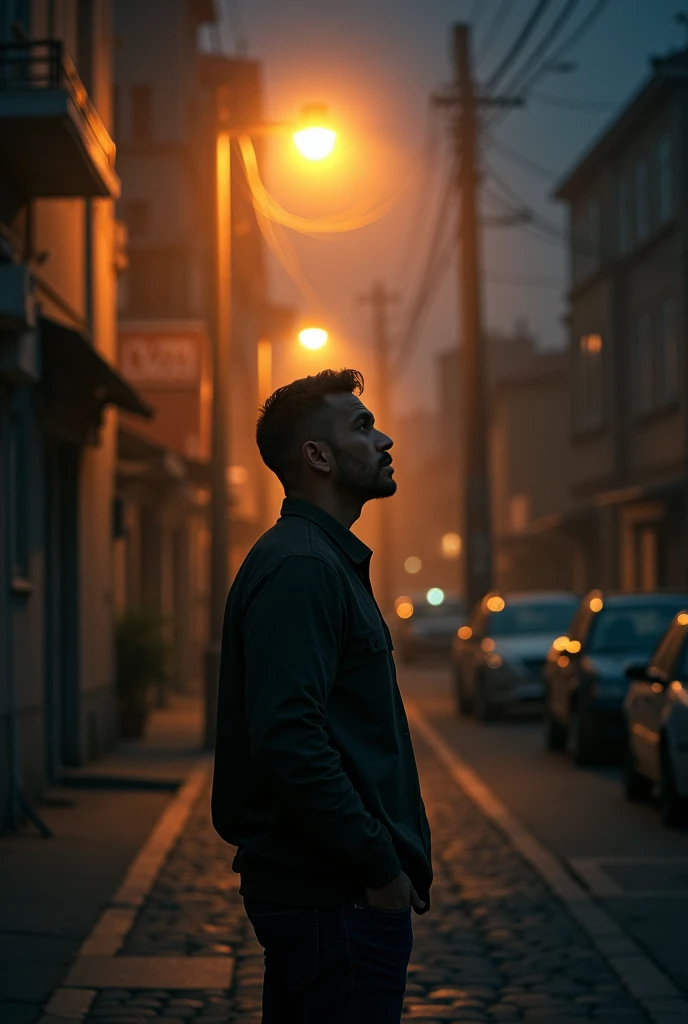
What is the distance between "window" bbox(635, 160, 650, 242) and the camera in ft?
110

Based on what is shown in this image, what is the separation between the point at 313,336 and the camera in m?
26.0

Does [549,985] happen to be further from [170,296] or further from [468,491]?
A: [170,296]

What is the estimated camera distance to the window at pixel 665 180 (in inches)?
1237

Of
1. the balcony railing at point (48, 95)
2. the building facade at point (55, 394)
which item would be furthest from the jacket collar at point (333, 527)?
the balcony railing at point (48, 95)

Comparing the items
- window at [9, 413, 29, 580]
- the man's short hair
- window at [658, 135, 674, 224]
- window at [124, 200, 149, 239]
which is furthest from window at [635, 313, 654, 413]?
the man's short hair

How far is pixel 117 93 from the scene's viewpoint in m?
33.9

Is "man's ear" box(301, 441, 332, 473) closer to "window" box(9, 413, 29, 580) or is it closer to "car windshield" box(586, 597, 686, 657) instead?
"window" box(9, 413, 29, 580)

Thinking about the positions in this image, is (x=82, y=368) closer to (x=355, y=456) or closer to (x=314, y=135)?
(x=314, y=135)

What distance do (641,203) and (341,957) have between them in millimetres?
32168

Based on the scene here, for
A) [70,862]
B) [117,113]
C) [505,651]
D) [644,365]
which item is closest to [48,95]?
[70,862]

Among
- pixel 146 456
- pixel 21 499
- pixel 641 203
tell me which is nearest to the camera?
pixel 21 499

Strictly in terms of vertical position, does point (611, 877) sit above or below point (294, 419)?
below

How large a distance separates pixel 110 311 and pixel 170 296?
1719cm

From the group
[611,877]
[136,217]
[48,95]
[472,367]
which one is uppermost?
[136,217]
